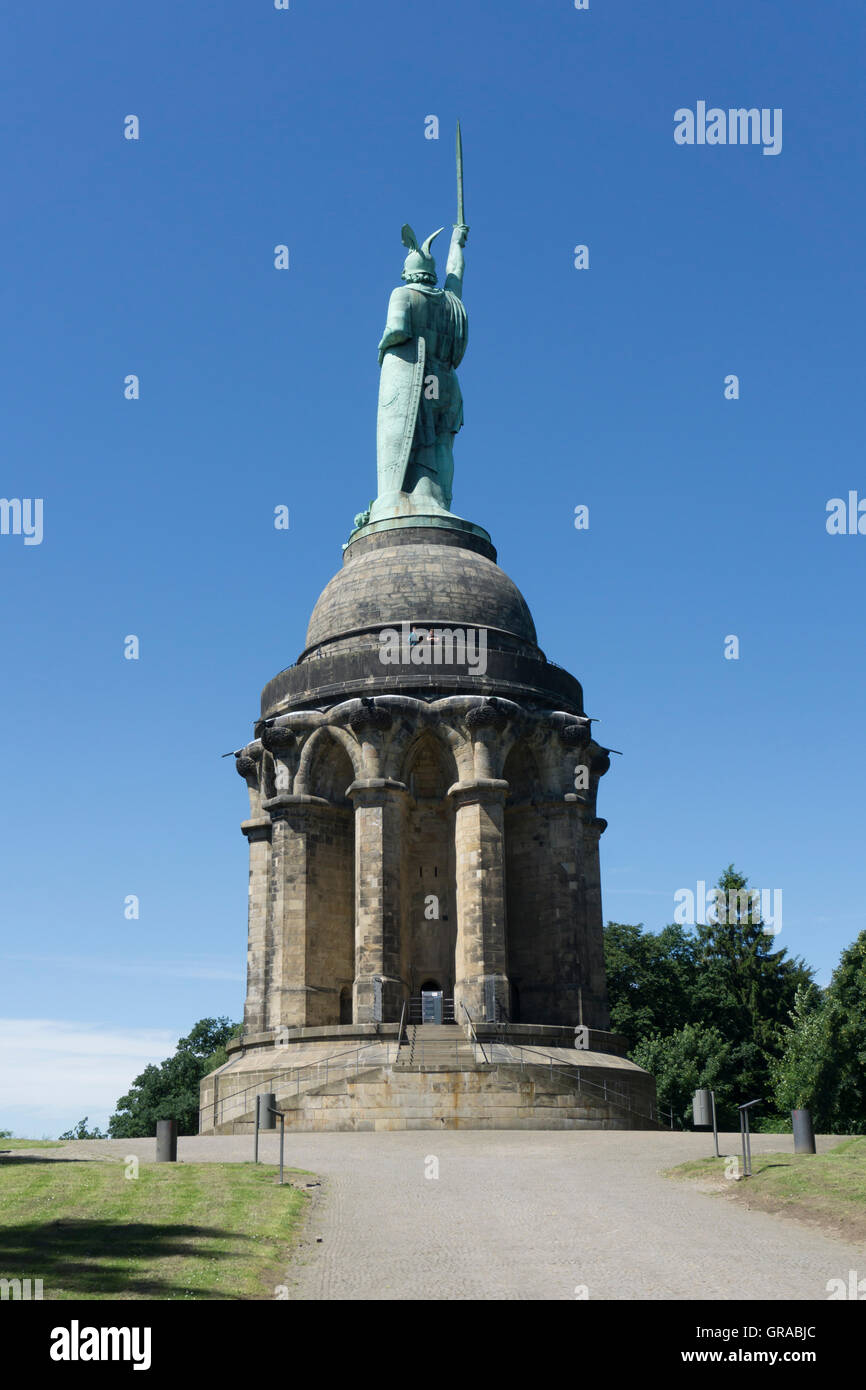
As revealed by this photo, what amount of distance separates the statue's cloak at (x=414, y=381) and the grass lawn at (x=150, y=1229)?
108ft

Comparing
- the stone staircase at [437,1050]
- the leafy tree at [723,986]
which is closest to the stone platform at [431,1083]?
the stone staircase at [437,1050]

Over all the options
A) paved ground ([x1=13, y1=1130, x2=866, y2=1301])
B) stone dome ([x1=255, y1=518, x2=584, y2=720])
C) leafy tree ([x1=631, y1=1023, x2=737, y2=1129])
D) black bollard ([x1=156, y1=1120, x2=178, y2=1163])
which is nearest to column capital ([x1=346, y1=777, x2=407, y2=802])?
stone dome ([x1=255, y1=518, x2=584, y2=720])

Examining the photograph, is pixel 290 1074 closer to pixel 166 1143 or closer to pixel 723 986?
pixel 166 1143

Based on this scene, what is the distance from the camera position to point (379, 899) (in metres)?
40.3

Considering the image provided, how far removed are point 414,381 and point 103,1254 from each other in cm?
4140

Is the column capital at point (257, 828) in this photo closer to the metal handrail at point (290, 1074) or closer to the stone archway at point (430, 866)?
the stone archway at point (430, 866)

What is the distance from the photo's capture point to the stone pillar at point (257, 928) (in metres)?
44.4

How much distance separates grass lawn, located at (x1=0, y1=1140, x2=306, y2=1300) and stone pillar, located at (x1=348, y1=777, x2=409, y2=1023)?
17.0 meters

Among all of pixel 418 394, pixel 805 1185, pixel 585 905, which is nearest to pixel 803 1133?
pixel 805 1185

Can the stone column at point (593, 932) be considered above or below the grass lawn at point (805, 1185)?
above

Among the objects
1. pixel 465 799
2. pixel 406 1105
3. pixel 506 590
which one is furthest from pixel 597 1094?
pixel 506 590
